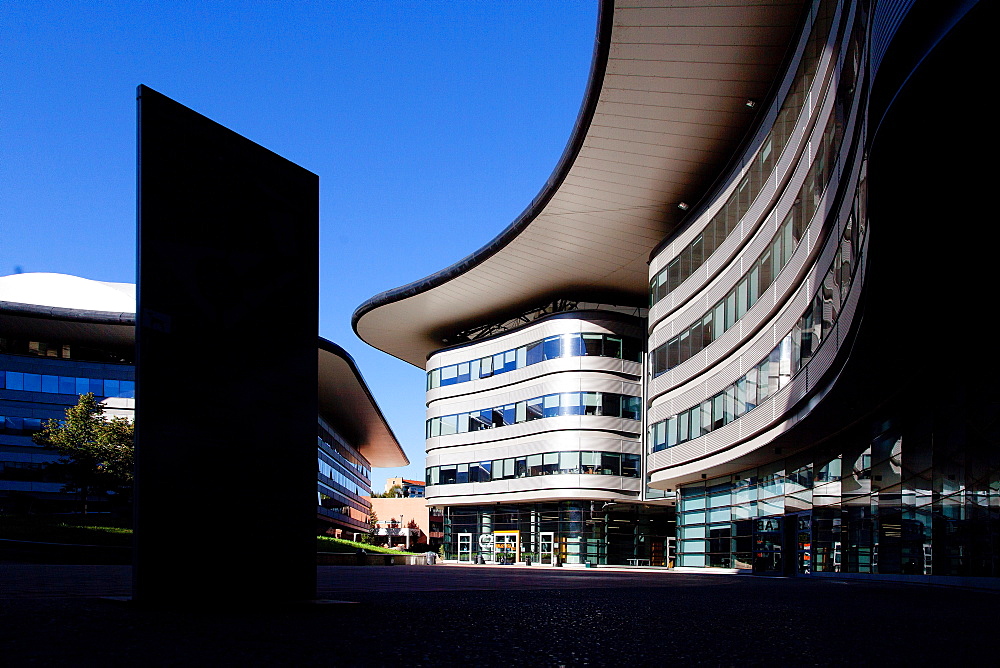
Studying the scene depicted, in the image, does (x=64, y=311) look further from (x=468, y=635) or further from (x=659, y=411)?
(x=468, y=635)

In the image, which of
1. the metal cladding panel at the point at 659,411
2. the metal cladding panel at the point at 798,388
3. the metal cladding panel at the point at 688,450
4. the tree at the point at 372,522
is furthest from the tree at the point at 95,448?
the tree at the point at 372,522

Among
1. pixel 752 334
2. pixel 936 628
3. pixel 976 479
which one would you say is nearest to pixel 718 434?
pixel 752 334

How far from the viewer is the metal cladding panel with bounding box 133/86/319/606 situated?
7465 mm

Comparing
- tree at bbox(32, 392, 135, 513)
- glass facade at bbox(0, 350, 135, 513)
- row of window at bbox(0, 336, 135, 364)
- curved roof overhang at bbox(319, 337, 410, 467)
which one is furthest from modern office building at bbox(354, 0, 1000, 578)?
glass facade at bbox(0, 350, 135, 513)

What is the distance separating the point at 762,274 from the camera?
28297 mm

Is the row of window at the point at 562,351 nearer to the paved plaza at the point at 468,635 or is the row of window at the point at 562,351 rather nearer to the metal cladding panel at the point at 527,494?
the metal cladding panel at the point at 527,494

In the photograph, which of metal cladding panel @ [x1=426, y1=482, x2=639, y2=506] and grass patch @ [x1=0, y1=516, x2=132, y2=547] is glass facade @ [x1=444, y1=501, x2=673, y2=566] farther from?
grass patch @ [x1=0, y1=516, x2=132, y2=547]

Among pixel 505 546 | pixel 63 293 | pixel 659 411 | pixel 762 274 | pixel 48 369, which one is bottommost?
pixel 505 546

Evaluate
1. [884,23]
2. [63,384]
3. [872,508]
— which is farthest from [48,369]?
[884,23]

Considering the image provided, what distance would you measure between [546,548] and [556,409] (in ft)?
27.3

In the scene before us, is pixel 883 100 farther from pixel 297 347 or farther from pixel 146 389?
pixel 146 389

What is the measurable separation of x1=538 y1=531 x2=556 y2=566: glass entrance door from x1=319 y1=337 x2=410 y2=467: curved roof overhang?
695 inches

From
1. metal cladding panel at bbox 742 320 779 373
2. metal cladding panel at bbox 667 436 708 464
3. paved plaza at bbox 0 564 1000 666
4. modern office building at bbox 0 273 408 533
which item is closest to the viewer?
paved plaza at bbox 0 564 1000 666

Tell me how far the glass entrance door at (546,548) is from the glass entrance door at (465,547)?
616cm
